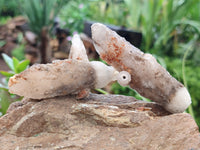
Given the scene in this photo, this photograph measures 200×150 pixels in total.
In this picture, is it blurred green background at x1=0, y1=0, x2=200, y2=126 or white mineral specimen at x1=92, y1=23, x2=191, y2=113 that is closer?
white mineral specimen at x1=92, y1=23, x2=191, y2=113

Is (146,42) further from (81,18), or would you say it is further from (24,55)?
(24,55)

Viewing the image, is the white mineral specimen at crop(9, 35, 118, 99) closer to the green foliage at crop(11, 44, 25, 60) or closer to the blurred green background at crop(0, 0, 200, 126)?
the blurred green background at crop(0, 0, 200, 126)

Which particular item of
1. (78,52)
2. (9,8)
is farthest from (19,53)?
(78,52)

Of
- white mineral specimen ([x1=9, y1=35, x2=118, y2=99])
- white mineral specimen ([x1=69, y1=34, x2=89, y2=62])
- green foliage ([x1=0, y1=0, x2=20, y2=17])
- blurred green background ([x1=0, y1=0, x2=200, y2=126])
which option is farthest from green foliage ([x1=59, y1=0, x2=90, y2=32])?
white mineral specimen ([x1=9, y1=35, x2=118, y2=99])

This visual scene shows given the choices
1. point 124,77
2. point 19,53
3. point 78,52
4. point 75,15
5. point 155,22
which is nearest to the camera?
point 124,77

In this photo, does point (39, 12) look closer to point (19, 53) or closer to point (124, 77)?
point (19, 53)

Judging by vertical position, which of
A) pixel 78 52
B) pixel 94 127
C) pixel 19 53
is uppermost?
pixel 78 52

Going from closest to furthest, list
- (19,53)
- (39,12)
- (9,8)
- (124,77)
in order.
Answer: (124,77), (39,12), (19,53), (9,8)

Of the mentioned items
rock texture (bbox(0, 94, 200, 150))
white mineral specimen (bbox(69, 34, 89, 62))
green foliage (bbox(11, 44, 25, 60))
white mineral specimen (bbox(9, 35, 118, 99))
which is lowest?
green foliage (bbox(11, 44, 25, 60))
